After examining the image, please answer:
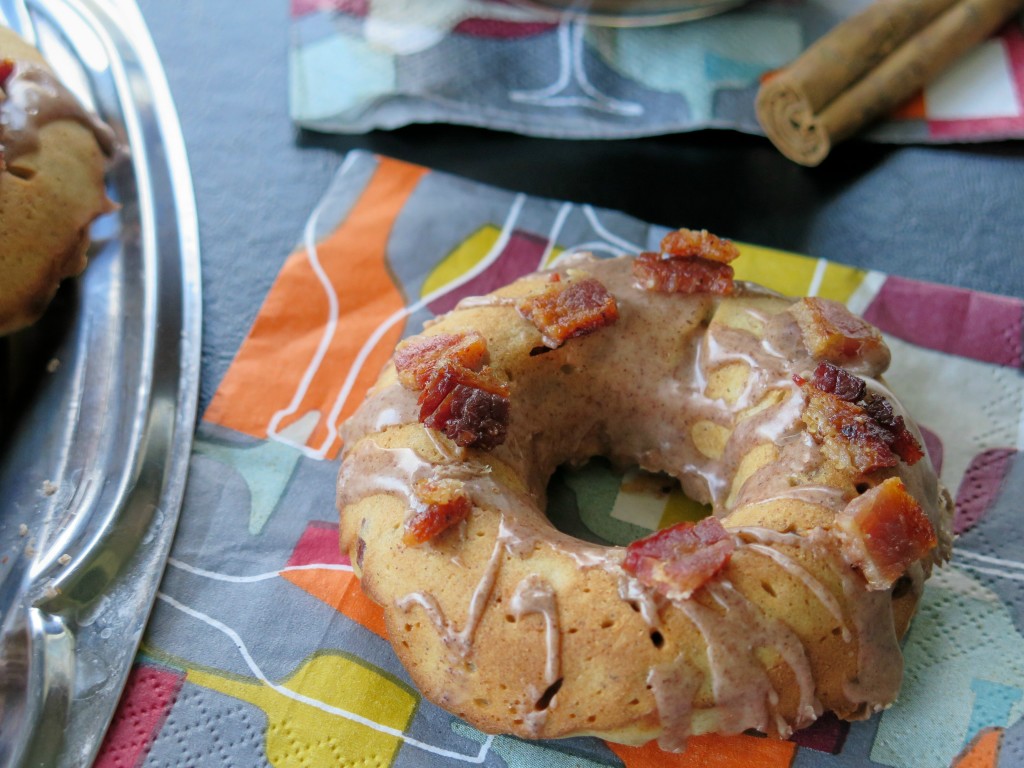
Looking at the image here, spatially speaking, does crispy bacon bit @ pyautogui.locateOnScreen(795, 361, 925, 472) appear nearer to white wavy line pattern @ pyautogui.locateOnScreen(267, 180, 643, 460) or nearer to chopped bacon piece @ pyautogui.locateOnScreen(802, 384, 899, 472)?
chopped bacon piece @ pyautogui.locateOnScreen(802, 384, 899, 472)

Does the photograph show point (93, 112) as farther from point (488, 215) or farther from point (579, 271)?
point (579, 271)

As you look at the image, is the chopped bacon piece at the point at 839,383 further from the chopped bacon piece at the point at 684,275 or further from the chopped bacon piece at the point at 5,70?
the chopped bacon piece at the point at 5,70

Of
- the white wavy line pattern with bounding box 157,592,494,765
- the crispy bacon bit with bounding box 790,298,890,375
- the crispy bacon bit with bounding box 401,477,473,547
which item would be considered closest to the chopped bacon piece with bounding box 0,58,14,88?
the white wavy line pattern with bounding box 157,592,494,765

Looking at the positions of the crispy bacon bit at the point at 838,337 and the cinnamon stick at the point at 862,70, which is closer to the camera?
the crispy bacon bit at the point at 838,337

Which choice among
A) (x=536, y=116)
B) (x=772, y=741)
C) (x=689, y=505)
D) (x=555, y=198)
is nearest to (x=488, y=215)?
(x=555, y=198)

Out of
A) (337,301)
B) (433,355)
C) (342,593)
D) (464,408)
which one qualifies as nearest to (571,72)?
(337,301)

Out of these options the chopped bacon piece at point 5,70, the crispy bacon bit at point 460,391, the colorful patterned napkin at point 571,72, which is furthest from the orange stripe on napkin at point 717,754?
the chopped bacon piece at point 5,70
